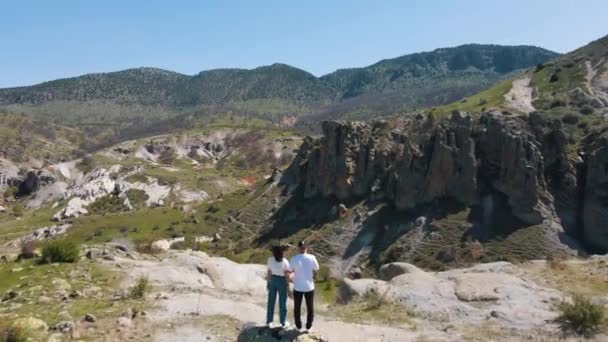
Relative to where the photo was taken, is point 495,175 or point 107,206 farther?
point 107,206

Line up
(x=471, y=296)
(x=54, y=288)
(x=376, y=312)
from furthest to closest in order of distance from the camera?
(x=54, y=288), (x=471, y=296), (x=376, y=312)

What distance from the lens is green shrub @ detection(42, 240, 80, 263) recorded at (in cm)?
2531

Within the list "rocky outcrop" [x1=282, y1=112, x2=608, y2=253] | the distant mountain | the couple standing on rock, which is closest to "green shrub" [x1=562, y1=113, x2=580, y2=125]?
the distant mountain

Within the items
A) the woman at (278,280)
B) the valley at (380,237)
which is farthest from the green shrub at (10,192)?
the woman at (278,280)

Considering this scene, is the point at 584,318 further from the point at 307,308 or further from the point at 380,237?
the point at 380,237

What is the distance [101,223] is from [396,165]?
45693 millimetres

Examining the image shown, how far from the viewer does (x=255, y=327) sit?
13.3m

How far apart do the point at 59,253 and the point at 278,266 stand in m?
16.4

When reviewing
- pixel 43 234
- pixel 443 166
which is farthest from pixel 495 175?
pixel 43 234

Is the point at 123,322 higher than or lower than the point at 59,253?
lower

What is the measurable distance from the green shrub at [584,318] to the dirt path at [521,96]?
166 ft

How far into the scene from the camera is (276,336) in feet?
40.9

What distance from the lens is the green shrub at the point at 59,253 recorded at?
997 inches

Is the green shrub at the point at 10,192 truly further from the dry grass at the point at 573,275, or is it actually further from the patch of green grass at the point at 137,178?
the dry grass at the point at 573,275
